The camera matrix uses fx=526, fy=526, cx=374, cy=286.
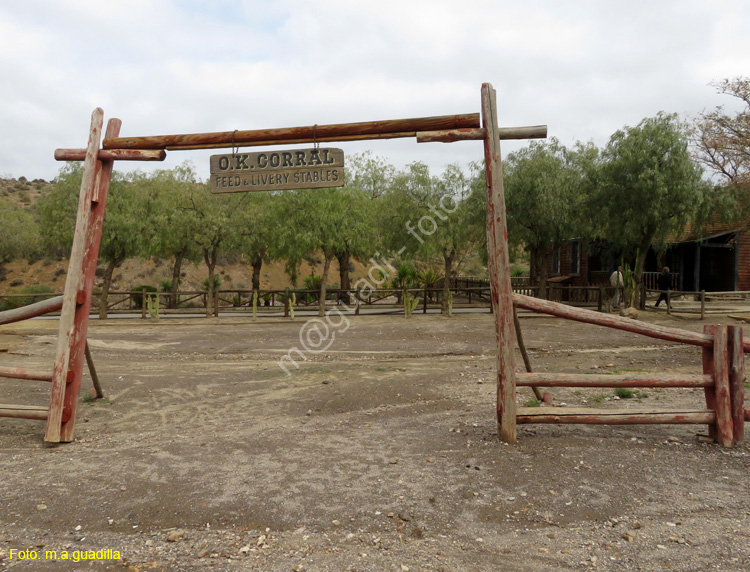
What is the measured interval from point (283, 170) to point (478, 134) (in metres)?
2.10

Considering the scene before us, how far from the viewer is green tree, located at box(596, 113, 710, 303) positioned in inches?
734

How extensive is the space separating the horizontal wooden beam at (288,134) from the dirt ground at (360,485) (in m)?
3.11

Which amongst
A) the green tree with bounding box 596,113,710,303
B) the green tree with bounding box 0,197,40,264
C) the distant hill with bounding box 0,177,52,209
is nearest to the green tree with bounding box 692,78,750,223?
the green tree with bounding box 596,113,710,303

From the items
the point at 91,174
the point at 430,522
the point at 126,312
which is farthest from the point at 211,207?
the point at 430,522

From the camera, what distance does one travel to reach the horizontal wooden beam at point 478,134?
201 inches

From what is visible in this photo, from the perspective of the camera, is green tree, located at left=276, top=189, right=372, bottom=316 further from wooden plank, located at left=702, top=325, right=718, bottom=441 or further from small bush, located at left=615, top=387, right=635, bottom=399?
wooden plank, located at left=702, top=325, right=718, bottom=441

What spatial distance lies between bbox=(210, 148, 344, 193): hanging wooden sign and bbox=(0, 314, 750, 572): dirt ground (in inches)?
104

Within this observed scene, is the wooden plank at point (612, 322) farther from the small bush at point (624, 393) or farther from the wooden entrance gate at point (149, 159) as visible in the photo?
the small bush at point (624, 393)

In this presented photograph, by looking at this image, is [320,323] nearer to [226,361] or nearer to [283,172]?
[226,361]

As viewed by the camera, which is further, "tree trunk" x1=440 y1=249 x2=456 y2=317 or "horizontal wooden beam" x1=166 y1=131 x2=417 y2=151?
"tree trunk" x1=440 y1=249 x2=456 y2=317

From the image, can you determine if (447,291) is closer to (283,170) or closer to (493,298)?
(283,170)

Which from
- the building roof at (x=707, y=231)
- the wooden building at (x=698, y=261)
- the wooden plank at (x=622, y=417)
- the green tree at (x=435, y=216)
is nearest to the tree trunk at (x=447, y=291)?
the green tree at (x=435, y=216)

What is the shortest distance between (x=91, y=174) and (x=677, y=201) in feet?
63.2

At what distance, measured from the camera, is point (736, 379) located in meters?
4.81
